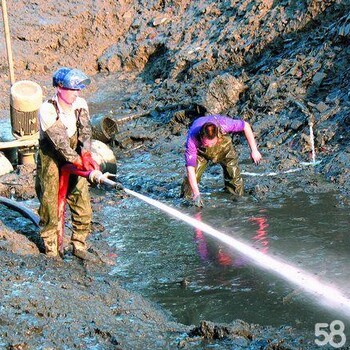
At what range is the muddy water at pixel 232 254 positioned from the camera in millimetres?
5695

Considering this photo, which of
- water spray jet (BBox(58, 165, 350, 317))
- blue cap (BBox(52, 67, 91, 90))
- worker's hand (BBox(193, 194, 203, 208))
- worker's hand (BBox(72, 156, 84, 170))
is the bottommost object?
water spray jet (BBox(58, 165, 350, 317))

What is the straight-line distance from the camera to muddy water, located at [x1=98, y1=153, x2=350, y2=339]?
5.70 metres

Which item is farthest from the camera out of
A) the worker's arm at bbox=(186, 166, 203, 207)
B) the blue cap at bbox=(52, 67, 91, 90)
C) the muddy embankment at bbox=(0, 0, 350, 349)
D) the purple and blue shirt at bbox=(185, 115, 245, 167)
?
the purple and blue shirt at bbox=(185, 115, 245, 167)

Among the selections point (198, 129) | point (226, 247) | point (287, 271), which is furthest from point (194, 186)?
point (287, 271)

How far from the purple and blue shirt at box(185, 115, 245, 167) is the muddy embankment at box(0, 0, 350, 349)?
98 centimetres

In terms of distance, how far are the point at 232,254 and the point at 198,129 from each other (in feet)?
6.65

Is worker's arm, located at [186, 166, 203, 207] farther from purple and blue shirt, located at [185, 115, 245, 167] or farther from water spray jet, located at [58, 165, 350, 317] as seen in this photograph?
water spray jet, located at [58, 165, 350, 317]

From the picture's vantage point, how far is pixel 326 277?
6.18 metres

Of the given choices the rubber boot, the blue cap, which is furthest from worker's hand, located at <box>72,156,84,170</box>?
the rubber boot

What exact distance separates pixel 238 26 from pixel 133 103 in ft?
9.05

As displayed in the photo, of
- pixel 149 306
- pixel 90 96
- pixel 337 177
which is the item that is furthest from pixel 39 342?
pixel 90 96

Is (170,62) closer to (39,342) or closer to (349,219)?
(349,219)

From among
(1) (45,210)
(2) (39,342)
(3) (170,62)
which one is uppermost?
(3) (170,62)

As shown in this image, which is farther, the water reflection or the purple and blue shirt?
the purple and blue shirt
